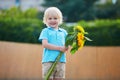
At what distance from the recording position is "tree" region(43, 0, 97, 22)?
83.1ft

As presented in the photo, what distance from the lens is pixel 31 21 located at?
1570cm

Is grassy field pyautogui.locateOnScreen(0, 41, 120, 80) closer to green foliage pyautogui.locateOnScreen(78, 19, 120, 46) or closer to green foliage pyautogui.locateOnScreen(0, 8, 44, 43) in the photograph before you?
green foliage pyautogui.locateOnScreen(78, 19, 120, 46)

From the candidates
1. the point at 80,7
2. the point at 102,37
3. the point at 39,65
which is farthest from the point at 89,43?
the point at 80,7

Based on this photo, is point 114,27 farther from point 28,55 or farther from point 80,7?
point 80,7

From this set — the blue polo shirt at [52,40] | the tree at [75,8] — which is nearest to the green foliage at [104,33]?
the tree at [75,8]

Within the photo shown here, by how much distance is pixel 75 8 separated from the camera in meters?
25.8

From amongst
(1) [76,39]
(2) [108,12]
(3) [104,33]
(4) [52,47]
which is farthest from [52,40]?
(2) [108,12]

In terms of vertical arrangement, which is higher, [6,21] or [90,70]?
[6,21]

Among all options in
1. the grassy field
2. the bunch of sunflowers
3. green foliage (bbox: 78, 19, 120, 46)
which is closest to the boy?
the bunch of sunflowers

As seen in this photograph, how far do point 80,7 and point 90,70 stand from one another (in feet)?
40.1

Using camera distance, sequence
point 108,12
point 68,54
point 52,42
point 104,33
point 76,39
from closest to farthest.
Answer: point 76,39
point 52,42
point 68,54
point 104,33
point 108,12

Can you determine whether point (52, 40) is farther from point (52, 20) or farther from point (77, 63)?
point (77, 63)

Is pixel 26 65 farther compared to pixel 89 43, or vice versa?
pixel 89 43

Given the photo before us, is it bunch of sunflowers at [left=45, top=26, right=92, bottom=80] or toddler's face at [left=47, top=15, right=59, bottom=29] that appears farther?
toddler's face at [left=47, top=15, right=59, bottom=29]
